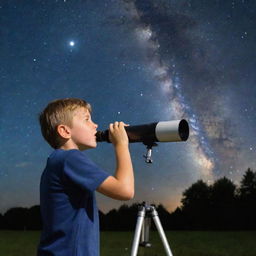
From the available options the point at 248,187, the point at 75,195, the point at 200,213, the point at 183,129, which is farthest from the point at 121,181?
the point at 248,187

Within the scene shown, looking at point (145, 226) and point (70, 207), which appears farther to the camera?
point (145, 226)

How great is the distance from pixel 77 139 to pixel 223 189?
4043cm

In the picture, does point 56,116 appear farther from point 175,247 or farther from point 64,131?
point 175,247

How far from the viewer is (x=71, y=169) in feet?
5.92

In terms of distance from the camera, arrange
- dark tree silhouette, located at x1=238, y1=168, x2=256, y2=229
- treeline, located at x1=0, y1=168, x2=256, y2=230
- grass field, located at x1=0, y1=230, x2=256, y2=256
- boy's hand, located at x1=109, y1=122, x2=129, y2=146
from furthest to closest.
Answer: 1. dark tree silhouette, located at x1=238, y1=168, x2=256, y2=229
2. treeline, located at x1=0, y1=168, x2=256, y2=230
3. grass field, located at x1=0, y1=230, x2=256, y2=256
4. boy's hand, located at x1=109, y1=122, x2=129, y2=146

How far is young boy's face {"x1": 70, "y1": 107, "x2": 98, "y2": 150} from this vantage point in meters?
2.03

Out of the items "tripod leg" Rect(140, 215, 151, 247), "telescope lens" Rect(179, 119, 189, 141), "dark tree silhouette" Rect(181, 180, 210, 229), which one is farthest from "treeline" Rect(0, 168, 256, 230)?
"telescope lens" Rect(179, 119, 189, 141)

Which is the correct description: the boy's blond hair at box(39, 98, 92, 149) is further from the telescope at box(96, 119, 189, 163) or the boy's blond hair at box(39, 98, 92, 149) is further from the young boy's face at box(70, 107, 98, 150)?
the telescope at box(96, 119, 189, 163)

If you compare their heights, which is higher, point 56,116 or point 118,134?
point 56,116

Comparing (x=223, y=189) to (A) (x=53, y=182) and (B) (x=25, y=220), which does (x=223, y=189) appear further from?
(A) (x=53, y=182)

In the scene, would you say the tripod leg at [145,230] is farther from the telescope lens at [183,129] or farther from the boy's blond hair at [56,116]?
the boy's blond hair at [56,116]

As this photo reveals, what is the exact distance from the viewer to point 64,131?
2.03 m

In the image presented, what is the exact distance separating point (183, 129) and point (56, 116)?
73cm

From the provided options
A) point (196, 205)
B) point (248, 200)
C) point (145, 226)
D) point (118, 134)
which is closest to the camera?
point (118, 134)
